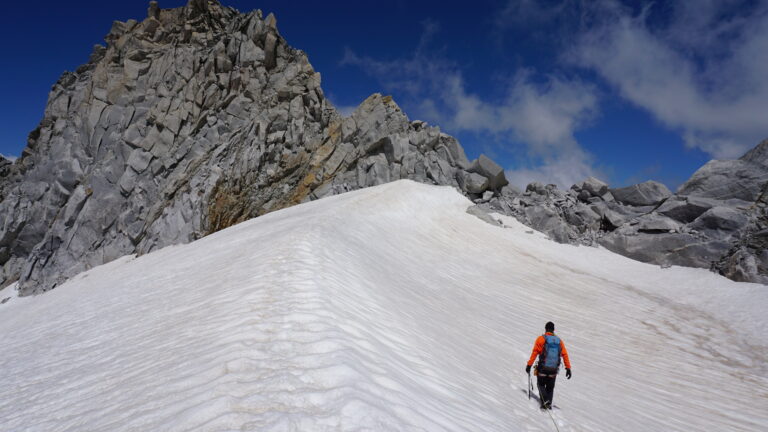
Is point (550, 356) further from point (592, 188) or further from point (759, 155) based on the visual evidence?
point (592, 188)

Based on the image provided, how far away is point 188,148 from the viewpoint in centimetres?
4300

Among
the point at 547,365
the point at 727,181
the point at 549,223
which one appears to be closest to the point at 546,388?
the point at 547,365

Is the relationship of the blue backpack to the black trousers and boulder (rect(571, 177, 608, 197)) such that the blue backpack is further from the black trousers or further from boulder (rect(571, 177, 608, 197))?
boulder (rect(571, 177, 608, 197))

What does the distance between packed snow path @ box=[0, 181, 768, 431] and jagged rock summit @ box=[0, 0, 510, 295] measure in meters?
21.0

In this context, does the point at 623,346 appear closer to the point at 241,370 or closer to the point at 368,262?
the point at 368,262

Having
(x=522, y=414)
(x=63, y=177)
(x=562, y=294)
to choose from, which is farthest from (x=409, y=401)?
(x=63, y=177)

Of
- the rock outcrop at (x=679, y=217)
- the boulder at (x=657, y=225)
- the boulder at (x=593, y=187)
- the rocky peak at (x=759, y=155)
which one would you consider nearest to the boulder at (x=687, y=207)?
the rock outcrop at (x=679, y=217)

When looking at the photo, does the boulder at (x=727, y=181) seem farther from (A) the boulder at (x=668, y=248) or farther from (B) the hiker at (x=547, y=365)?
(B) the hiker at (x=547, y=365)

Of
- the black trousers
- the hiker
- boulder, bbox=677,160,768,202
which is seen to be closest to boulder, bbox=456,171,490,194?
boulder, bbox=677,160,768,202

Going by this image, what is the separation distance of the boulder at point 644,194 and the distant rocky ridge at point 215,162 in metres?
0.11

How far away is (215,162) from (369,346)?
39.3 m

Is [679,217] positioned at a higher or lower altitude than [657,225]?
higher

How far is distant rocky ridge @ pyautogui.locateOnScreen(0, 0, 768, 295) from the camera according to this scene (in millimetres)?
28516

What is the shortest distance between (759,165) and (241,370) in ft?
105
